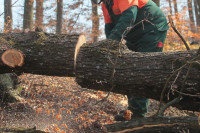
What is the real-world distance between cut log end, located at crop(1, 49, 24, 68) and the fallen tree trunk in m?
0.07

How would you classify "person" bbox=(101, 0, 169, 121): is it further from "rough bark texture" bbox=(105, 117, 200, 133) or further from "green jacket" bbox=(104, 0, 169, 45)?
"rough bark texture" bbox=(105, 117, 200, 133)

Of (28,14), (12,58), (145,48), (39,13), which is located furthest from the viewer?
(39,13)

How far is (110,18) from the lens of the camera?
324cm

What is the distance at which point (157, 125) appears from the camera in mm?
1688

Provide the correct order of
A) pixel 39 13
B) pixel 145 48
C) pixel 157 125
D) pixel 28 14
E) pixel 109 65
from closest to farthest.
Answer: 1. pixel 157 125
2. pixel 109 65
3. pixel 145 48
4. pixel 28 14
5. pixel 39 13

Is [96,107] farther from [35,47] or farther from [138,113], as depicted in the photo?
[35,47]

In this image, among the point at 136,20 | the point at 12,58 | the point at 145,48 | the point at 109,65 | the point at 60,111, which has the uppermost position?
the point at 136,20

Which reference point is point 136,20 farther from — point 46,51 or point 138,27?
point 46,51

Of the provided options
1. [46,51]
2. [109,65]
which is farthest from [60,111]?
[109,65]

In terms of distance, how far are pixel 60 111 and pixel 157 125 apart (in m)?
1.84

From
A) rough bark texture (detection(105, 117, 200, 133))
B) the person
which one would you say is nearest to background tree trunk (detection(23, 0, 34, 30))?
the person

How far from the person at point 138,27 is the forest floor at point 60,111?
0.46 m

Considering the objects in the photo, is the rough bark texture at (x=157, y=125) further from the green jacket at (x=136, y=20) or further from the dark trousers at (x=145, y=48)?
the green jacket at (x=136, y=20)

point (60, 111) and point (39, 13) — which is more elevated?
point (39, 13)
